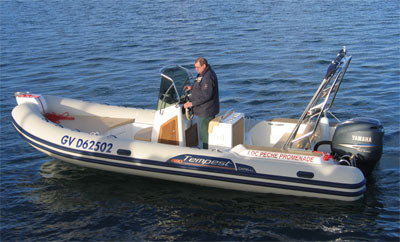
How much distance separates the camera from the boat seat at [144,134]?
7.83 meters

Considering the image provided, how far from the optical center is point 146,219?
258 inches

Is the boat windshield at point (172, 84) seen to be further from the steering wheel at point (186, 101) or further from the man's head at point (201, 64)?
the man's head at point (201, 64)

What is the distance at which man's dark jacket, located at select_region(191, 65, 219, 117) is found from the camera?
23.0ft

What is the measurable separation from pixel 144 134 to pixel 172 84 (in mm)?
1145

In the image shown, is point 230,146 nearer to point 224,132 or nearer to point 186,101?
point 224,132

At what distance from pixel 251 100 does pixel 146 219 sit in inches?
221

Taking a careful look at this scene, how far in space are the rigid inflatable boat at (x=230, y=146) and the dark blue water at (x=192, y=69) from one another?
366 millimetres

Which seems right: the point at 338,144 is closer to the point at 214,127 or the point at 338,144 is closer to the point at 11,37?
the point at 214,127

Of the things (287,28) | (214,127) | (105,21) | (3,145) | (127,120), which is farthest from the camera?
(105,21)

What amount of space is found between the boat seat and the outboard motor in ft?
10.0

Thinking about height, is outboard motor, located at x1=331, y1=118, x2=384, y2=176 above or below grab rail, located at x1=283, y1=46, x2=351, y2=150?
below

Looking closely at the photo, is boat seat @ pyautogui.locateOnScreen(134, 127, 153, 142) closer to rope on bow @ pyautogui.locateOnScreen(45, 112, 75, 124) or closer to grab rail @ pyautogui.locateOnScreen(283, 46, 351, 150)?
rope on bow @ pyautogui.locateOnScreen(45, 112, 75, 124)

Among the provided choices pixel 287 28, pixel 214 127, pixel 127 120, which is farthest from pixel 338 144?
pixel 287 28

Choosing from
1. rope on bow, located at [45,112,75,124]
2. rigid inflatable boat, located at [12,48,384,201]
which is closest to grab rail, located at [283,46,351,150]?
rigid inflatable boat, located at [12,48,384,201]
